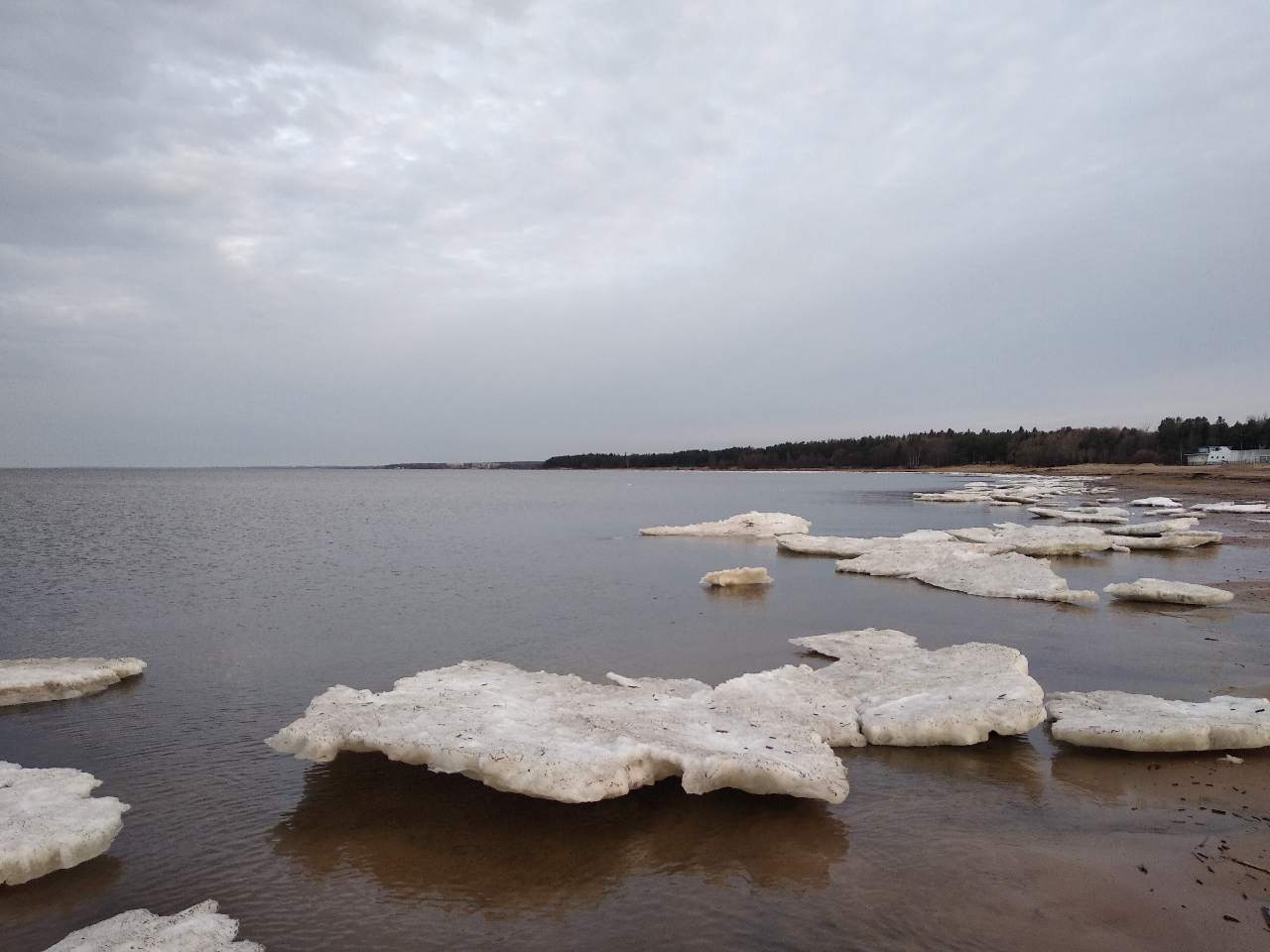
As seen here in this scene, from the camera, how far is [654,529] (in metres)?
31.8

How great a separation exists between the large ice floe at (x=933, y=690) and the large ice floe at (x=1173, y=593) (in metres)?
7.18

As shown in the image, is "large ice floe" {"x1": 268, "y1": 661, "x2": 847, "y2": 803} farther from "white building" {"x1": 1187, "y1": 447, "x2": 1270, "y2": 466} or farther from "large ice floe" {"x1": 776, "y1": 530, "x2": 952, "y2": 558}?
"white building" {"x1": 1187, "y1": 447, "x2": 1270, "y2": 466}

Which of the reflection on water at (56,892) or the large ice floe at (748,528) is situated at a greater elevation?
the reflection on water at (56,892)

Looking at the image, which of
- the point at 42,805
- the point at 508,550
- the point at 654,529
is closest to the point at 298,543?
the point at 508,550

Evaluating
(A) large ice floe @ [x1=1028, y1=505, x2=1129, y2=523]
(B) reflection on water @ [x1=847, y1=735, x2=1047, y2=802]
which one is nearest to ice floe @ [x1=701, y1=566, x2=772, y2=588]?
(B) reflection on water @ [x1=847, y1=735, x2=1047, y2=802]

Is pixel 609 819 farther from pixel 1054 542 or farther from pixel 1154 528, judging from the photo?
pixel 1154 528

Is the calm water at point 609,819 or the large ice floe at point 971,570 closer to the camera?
the calm water at point 609,819

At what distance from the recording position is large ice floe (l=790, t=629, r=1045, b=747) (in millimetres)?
7348

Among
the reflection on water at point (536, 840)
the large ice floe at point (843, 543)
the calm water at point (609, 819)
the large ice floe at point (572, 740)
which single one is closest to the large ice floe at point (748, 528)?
the large ice floe at point (843, 543)

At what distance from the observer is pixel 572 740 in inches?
252

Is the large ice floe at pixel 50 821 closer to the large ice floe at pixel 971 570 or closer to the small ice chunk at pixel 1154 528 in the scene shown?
the large ice floe at pixel 971 570

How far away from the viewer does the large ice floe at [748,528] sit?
3167 cm

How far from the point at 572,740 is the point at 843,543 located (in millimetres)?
20054

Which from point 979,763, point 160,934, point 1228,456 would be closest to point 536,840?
point 160,934
